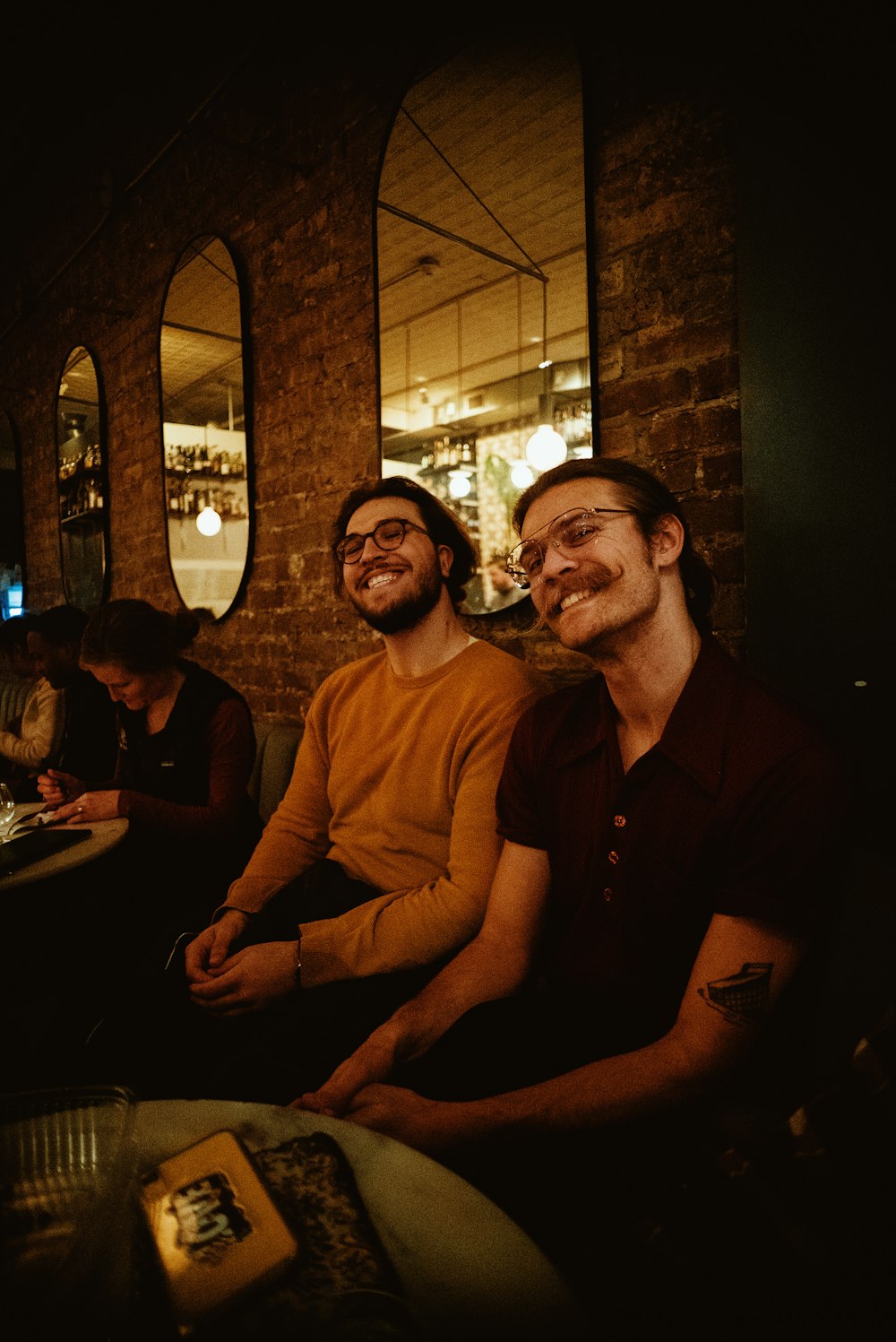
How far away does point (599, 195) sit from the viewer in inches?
77.6

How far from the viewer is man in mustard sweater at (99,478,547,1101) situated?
1444mm

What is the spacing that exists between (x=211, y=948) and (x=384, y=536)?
112 centimetres

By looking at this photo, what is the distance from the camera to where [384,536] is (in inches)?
75.9

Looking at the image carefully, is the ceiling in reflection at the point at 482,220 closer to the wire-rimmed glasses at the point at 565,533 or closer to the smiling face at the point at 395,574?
the smiling face at the point at 395,574

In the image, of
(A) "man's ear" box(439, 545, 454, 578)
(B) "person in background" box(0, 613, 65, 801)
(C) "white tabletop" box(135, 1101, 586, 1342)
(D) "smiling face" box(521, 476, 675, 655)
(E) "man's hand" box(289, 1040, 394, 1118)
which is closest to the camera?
(C) "white tabletop" box(135, 1101, 586, 1342)

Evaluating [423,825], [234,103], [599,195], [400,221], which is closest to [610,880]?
[423,825]

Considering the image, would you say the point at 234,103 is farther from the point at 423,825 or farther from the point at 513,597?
the point at 423,825

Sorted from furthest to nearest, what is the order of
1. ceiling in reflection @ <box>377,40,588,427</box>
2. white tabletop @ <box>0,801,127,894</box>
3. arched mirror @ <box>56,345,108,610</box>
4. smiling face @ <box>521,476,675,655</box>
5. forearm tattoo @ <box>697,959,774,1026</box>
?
1. arched mirror @ <box>56,345,108,610</box>
2. ceiling in reflection @ <box>377,40,588,427</box>
3. white tabletop @ <box>0,801,127,894</box>
4. smiling face @ <box>521,476,675,655</box>
5. forearm tattoo @ <box>697,959,774,1026</box>

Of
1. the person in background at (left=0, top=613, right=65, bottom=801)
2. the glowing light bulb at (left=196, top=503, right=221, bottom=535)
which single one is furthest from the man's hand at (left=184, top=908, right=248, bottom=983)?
the glowing light bulb at (left=196, top=503, right=221, bottom=535)

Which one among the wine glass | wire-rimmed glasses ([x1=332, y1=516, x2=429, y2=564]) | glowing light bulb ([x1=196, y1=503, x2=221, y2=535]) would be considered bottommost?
the wine glass

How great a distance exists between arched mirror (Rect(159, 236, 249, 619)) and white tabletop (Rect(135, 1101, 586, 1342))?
10.4 ft

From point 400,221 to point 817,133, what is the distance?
5.36 ft

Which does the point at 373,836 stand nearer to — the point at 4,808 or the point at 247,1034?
the point at 247,1034

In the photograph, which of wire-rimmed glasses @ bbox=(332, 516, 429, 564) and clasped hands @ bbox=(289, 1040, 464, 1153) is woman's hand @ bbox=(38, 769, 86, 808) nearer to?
wire-rimmed glasses @ bbox=(332, 516, 429, 564)
